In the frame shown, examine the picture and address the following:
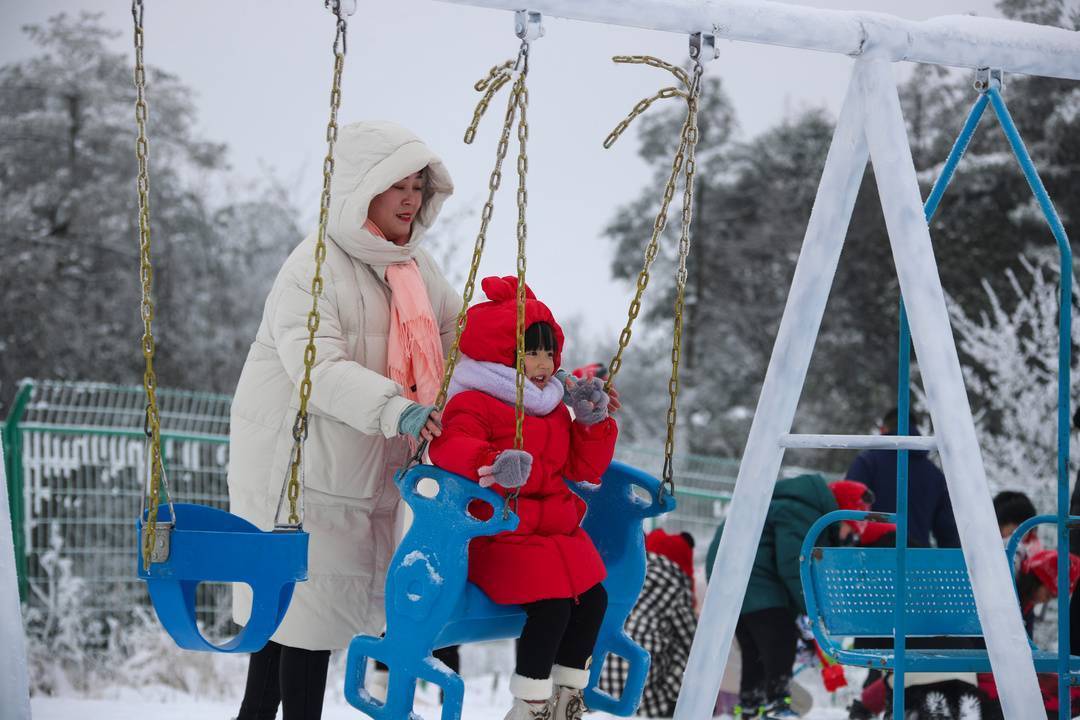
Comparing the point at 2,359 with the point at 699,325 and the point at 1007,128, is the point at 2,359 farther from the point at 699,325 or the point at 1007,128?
the point at 1007,128

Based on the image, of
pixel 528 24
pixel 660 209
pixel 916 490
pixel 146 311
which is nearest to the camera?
pixel 146 311

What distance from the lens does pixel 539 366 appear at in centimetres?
287

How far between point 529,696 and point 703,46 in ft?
5.36

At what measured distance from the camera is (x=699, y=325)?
60.6 ft

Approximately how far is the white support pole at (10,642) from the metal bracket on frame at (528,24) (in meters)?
1.54

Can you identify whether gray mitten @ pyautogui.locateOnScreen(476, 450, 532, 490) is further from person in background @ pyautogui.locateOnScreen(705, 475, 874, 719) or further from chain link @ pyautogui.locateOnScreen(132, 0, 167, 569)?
person in background @ pyautogui.locateOnScreen(705, 475, 874, 719)

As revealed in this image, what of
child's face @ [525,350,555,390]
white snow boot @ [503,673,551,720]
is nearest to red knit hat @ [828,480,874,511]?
child's face @ [525,350,555,390]

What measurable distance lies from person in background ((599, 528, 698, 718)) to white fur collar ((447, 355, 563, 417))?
104 inches

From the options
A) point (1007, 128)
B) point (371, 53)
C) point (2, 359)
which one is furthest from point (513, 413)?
point (371, 53)

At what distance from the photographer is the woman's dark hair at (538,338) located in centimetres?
288

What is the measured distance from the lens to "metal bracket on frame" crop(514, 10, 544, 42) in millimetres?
2701

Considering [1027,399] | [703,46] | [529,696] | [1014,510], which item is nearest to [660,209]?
[703,46]

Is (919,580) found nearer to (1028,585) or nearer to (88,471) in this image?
(1028,585)

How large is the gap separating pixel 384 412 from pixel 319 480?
1.14ft
